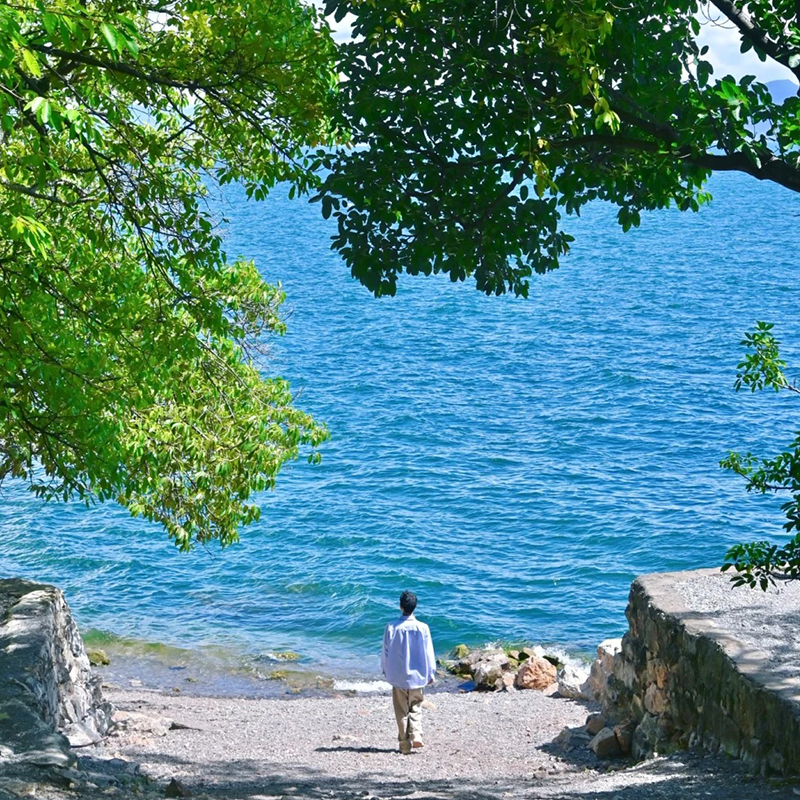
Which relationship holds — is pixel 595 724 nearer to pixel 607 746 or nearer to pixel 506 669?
pixel 607 746

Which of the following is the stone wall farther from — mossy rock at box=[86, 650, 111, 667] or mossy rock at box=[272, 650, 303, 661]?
mossy rock at box=[86, 650, 111, 667]

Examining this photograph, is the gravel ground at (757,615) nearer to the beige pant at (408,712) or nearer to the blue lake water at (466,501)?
the beige pant at (408,712)

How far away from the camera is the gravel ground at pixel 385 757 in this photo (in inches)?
427

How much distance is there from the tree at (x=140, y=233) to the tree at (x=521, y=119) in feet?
4.15

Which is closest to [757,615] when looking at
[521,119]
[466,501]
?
[521,119]

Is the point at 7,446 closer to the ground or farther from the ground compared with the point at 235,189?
closer to the ground

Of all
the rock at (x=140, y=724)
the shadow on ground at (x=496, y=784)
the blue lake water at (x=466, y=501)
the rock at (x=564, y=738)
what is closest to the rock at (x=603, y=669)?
the rock at (x=564, y=738)

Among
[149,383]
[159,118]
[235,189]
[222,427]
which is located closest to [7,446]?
[222,427]

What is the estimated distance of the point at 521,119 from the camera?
946 cm

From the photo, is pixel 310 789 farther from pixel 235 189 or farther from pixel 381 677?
pixel 235 189

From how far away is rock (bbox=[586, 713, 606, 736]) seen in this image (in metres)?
14.5

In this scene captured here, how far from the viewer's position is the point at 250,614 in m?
26.5

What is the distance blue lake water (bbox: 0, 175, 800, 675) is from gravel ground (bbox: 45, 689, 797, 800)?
17.6ft

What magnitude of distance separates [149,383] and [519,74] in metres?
5.27
